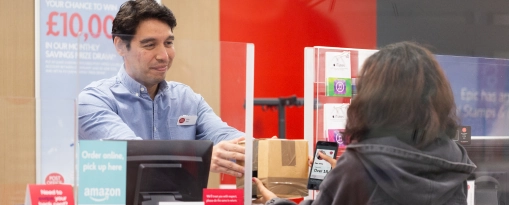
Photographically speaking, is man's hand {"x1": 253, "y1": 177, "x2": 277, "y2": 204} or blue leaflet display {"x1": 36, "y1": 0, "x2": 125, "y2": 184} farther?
man's hand {"x1": 253, "y1": 177, "x2": 277, "y2": 204}

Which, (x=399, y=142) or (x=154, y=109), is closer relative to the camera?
(x=399, y=142)

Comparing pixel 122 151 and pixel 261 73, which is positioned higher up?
pixel 261 73

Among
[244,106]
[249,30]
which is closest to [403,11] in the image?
[249,30]

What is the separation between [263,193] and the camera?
7.97 ft

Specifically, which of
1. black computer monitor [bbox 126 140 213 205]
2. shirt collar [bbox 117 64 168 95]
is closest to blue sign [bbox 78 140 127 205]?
black computer monitor [bbox 126 140 213 205]

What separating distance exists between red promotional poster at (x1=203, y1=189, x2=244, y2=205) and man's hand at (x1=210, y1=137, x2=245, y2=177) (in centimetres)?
6

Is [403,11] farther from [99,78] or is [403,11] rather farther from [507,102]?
[99,78]

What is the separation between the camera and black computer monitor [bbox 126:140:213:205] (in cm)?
210

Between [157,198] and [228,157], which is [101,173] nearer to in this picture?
[157,198]

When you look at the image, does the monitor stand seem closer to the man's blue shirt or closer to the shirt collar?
the man's blue shirt

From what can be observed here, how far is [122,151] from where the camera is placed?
2.07 m

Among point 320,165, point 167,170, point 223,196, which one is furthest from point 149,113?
point 320,165

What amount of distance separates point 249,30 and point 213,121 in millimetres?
2450

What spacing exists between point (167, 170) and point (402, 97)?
29.9 inches
